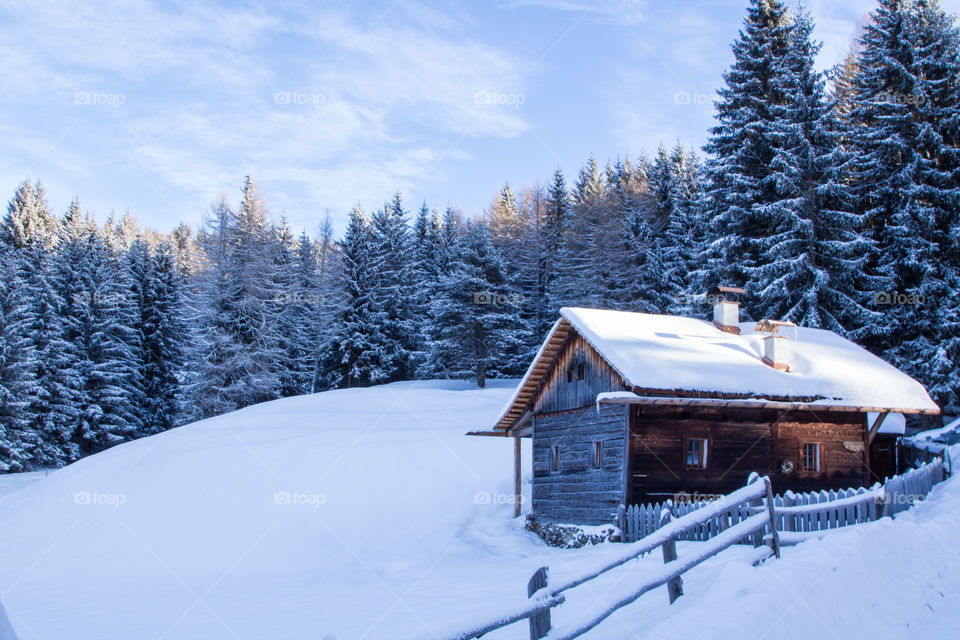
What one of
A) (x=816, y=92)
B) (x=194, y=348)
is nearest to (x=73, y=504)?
(x=194, y=348)

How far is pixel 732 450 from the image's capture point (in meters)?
19.1

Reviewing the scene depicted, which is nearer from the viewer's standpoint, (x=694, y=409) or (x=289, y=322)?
(x=694, y=409)

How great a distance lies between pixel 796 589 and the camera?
7270 mm

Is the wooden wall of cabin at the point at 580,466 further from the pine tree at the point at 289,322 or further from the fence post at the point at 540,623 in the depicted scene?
the pine tree at the point at 289,322

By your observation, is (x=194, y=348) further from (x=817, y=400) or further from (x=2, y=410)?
(x=817, y=400)
